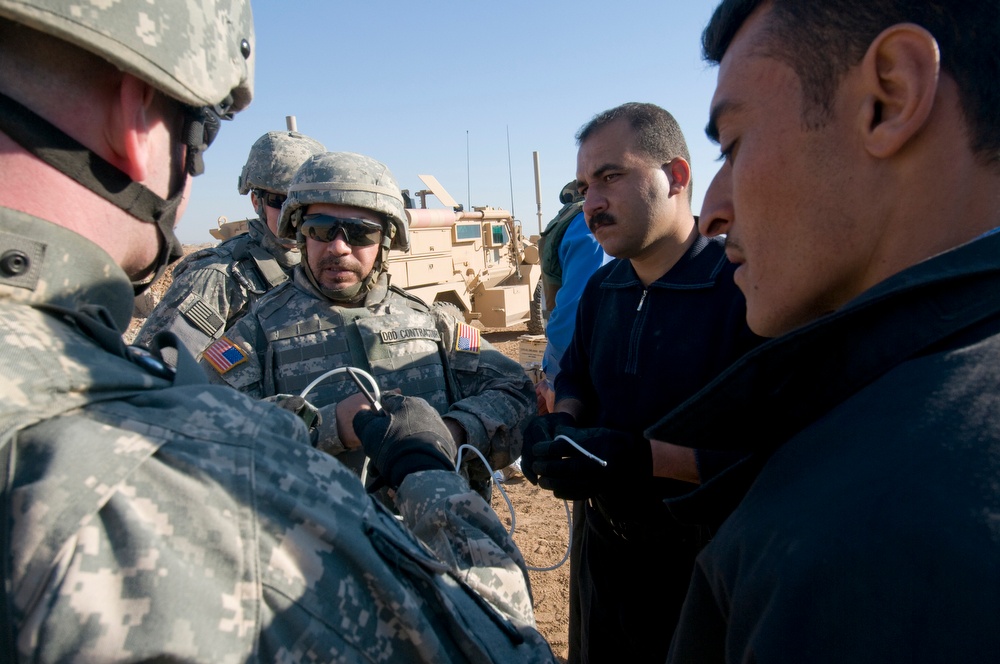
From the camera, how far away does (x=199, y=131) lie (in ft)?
4.10

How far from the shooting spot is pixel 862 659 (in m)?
0.64

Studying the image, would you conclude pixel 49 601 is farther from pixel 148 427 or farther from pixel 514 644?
pixel 514 644

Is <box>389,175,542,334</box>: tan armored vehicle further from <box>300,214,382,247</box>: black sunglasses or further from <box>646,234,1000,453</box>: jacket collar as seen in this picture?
<box>646,234,1000,453</box>: jacket collar

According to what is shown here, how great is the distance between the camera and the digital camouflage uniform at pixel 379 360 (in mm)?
2877

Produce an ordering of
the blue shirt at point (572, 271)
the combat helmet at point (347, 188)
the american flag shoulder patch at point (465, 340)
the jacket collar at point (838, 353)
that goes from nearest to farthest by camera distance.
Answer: the jacket collar at point (838, 353)
the combat helmet at point (347, 188)
the american flag shoulder patch at point (465, 340)
the blue shirt at point (572, 271)

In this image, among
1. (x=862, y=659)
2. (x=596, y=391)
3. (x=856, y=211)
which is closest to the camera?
(x=862, y=659)

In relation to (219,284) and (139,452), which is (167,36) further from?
(219,284)

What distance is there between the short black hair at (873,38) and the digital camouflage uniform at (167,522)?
1038mm

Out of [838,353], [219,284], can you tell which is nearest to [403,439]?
[838,353]

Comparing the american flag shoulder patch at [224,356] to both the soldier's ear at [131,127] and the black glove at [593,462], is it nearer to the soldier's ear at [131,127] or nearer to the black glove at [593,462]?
the black glove at [593,462]

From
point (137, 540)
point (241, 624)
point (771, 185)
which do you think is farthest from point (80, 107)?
point (771, 185)

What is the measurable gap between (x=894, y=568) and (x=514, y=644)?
0.73m

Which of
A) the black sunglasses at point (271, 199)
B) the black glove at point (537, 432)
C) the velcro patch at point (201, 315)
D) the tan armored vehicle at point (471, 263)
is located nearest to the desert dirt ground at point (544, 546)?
the black glove at point (537, 432)

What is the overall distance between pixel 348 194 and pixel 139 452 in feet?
7.65
